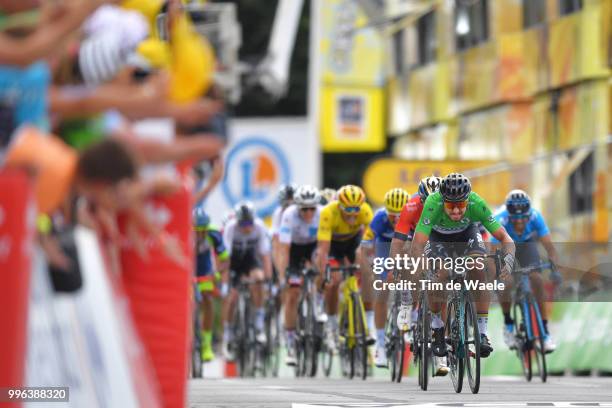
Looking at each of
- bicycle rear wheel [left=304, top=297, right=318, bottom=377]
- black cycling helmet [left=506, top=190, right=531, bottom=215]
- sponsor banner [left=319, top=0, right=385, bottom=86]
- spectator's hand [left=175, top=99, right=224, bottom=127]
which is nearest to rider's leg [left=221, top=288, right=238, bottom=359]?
bicycle rear wheel [left=304, top=297, right=318, bottom=377]

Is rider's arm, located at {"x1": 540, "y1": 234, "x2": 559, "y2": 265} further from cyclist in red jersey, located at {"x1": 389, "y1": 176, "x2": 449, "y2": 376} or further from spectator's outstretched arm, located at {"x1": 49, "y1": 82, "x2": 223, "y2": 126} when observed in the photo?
spectator's outstretched arm, located at {"x1": 49, "y1": 82, "x2": 223, "y2": 126}

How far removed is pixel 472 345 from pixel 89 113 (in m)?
9.02

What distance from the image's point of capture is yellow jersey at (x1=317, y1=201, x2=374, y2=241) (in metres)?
20.8

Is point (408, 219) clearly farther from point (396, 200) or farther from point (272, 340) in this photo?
point (272, 340)

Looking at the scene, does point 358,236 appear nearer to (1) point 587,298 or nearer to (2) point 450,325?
(1) point 587,298

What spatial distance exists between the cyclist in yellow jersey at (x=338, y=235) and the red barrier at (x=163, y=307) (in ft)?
38.0

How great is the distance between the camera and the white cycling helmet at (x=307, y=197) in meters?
22.0

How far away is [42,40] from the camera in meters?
7.18

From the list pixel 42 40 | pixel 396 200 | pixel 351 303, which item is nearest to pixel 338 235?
pixel 351 303

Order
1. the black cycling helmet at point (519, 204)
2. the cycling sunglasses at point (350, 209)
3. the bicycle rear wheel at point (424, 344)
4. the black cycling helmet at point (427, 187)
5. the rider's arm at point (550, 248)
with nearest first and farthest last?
the bicycle rear wheel at point (424, 344) → the black cycling helmet at point (427, 187) → the rider's arm at point (550, 248) → the black cycling helmet at point (519, 204) → the cycling sunglasses at point (350, 209)

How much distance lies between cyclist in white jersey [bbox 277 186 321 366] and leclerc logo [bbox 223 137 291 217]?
13055 mm

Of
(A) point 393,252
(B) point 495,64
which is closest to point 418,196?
(A) point 393,252

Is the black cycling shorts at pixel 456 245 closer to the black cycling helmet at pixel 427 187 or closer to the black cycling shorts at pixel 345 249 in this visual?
the black cycling helmet at pixel 427 187

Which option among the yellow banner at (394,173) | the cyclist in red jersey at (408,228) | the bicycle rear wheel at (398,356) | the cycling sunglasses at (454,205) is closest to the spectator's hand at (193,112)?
the cycling sunglasses at (454,205)
